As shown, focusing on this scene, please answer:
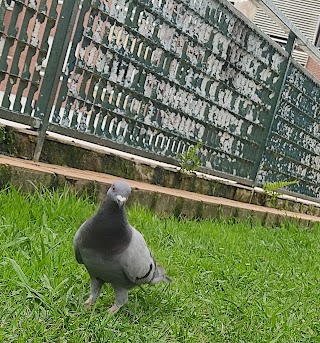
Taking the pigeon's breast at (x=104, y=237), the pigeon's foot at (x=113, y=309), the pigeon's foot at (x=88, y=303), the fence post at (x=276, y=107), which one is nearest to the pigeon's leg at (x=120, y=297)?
the pigeon's foot at (x=113, y=309)

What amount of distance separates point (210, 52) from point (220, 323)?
4.12 meters

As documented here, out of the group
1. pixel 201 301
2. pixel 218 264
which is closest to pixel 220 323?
pixel 201 301

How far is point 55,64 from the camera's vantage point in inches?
213

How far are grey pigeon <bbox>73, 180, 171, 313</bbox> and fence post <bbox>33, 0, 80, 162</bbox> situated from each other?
2.32 m

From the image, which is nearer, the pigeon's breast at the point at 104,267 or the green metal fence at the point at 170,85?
the pigeon's breast at the point at 104,267

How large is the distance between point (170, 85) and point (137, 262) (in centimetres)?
384

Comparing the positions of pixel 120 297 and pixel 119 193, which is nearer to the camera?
pixel 119 193

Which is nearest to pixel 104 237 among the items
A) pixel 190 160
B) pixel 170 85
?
pixel 170 85

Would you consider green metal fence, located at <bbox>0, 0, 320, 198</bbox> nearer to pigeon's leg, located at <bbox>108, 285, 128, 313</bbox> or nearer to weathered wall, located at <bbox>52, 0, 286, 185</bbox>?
weathered wall, located at <bbox>52, 0, 286, 185</bbox>

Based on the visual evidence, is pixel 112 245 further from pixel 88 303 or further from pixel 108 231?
pixel 88 303

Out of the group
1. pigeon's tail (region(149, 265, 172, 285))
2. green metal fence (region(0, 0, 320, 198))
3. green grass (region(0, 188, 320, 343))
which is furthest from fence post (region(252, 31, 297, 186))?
pigeon's tail (region(149, 265, 172, 285))

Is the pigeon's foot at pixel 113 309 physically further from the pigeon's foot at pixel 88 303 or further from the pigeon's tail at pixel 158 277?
the pigeon's tail at pixel 158 277

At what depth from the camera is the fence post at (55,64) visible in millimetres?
5391

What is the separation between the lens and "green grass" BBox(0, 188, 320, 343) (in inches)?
119
